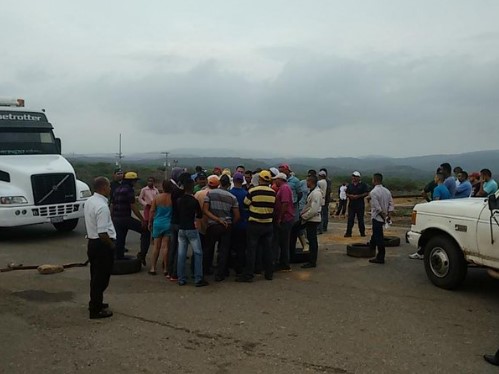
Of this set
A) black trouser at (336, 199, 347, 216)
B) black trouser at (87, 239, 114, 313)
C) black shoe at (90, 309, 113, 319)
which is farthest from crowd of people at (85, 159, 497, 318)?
black trouser at (336, 199, 347, 216)

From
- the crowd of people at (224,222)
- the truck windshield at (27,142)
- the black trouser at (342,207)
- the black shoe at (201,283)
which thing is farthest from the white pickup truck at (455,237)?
the black trouser at (342,207)

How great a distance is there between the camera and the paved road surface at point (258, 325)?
4699mm

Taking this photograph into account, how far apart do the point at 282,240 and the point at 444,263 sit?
2669 millimetres

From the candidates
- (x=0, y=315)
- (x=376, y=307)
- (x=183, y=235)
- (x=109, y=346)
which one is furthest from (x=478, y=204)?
(x=0, y=315)

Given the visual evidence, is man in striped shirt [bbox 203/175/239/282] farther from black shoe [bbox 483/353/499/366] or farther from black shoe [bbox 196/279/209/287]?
black shoe [bbox 483/353/499/366]

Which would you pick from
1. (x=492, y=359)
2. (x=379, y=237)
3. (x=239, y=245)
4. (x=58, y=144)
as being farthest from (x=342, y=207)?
(x=492, y=359)

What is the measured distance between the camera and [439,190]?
31.3 feet

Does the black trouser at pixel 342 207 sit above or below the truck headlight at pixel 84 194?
below

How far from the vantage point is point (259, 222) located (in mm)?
7832

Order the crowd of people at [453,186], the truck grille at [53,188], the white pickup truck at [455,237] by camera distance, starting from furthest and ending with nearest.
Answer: the truck grille at [53,188]
the crowd of people at [453,186]
the white pickup truck at [455,237]

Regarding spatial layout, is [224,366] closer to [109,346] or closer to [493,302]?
[109,346]

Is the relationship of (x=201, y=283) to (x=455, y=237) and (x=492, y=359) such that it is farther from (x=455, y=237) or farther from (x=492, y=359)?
(x=492, y=359)

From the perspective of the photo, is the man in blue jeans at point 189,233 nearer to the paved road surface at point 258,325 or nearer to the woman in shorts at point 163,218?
the paved road surface at point 258,325

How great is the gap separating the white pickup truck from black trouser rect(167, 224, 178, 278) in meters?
3.84
